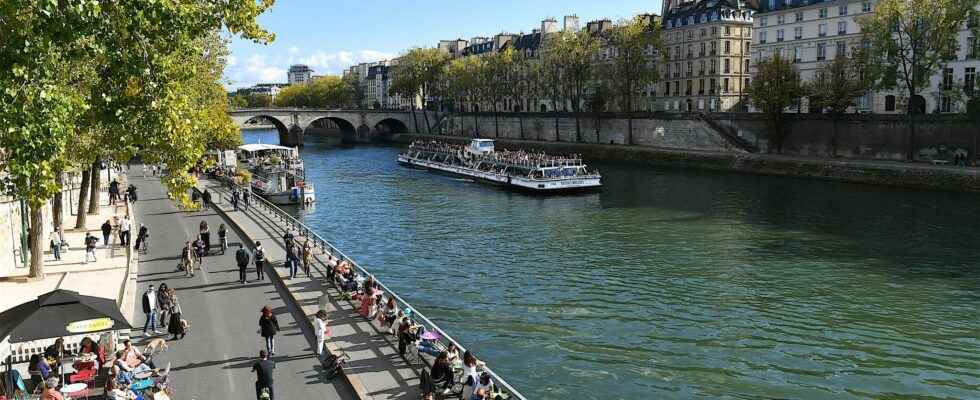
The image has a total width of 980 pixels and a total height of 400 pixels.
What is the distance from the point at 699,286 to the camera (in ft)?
99.8

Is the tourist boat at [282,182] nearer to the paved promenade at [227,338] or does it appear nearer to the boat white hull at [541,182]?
the boat white hull at [541,182]

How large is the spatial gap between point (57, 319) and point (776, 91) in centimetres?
6553

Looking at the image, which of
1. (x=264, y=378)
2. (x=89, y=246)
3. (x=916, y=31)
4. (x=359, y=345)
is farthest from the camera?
(x=916, y=31)

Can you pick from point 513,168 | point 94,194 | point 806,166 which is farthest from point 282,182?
point 806,166

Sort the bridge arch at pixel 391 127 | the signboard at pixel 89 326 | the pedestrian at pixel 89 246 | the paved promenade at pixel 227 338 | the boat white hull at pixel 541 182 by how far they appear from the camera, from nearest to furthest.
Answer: the signboard at pixel 89 326 < the paved promenade at pixel 227 338 < the pedestrian at pixel 89 246 < the boat white hull at pixel 541 182 < the bridge arch at pixel 391 127

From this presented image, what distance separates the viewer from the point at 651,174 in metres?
72.7

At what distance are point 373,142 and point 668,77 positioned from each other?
54050 millimetres

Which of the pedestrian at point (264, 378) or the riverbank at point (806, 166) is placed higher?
the riverbank at point (806, 166)

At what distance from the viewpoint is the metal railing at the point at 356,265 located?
16.8 meters

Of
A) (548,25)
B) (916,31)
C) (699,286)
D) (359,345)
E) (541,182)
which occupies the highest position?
(548,25)

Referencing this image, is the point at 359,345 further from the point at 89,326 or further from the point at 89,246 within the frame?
the point at 89,246

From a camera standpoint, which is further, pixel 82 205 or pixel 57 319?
pixel 82 205

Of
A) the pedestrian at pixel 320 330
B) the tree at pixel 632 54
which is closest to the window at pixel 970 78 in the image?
the tree at pixel 632 54

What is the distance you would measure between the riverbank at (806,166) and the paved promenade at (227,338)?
47533mm
